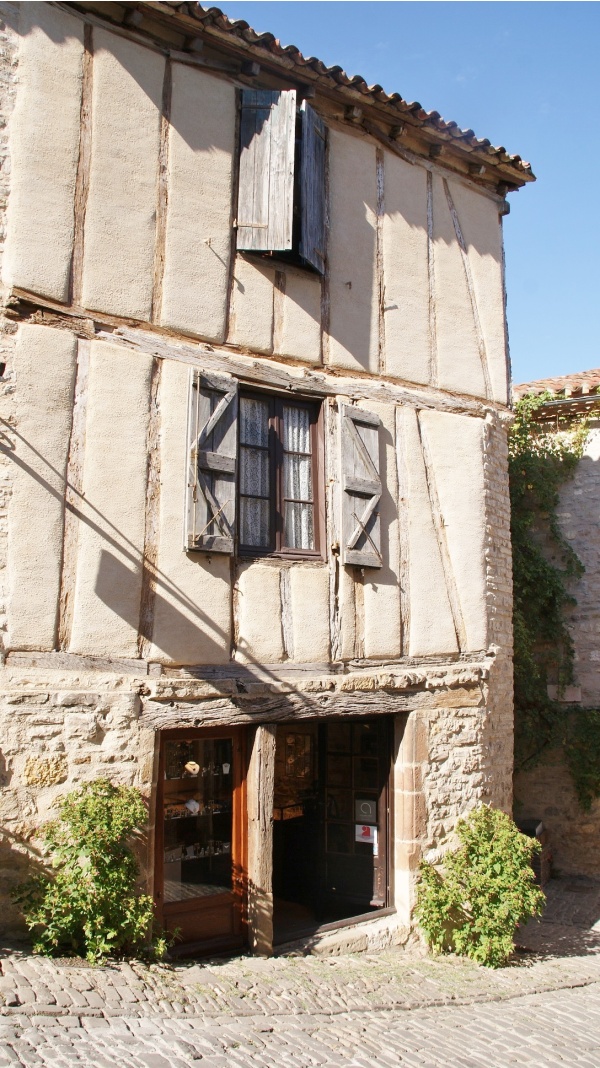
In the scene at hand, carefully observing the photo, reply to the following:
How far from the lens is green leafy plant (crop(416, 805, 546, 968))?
674cm

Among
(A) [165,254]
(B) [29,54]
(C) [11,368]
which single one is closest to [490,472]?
(A) [165,254]

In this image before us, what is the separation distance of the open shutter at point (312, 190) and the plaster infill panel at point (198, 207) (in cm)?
62

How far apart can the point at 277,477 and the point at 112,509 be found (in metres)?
1.53

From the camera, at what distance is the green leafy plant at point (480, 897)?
6.74m

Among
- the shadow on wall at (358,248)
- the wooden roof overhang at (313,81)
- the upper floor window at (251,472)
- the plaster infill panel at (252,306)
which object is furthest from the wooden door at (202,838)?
the wooden roof overhang at (313,81)

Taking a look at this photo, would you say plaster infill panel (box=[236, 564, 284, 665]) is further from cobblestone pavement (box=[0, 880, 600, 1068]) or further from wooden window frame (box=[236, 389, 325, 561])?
cobblestone pavement (box=[0, 880, 600, 1068])

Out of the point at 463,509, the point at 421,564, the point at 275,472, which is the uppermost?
the point at 275,472

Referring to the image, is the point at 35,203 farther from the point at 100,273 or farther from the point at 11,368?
the point at 11,368

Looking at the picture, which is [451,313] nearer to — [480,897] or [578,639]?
[578,639]

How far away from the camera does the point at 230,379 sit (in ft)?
21.1

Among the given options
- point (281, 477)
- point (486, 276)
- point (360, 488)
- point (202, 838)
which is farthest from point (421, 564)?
point (486, 276)

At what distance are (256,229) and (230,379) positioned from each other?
1.24 metres

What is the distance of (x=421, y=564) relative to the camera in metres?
7.26

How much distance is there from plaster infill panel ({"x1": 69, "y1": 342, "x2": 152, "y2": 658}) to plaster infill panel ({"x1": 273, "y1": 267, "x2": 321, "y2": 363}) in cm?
135
